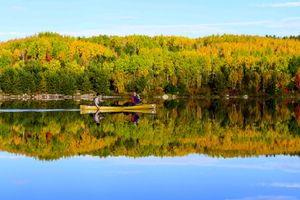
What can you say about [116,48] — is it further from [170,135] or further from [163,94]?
[170,135]

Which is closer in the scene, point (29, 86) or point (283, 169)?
point (283, 169)

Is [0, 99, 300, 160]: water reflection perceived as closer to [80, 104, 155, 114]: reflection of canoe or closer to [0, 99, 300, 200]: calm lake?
[0, 99, 300, 200]: calm lake

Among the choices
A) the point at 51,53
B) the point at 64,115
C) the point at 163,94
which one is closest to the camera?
the point at 64,115

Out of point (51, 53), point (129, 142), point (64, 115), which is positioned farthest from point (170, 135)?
point (51, 53)

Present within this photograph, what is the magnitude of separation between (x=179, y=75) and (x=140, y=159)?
89795mm

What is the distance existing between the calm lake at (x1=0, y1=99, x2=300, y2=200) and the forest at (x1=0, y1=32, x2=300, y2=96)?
5753 cm

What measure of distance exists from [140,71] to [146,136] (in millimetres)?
84118

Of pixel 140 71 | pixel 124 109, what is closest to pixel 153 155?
pixel 124 109

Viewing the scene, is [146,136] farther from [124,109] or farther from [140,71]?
[140,71]

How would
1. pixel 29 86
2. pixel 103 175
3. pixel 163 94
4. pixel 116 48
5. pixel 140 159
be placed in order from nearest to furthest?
pixel 103 175
pixel 140 159
pixel 29 86
pixel 163 94
pixel 116 48

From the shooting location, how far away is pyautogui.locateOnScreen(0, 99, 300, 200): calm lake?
17984 millimetres

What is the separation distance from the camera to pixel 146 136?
32.3 meters

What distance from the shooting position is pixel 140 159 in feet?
79.6

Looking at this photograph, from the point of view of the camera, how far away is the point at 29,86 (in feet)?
324
